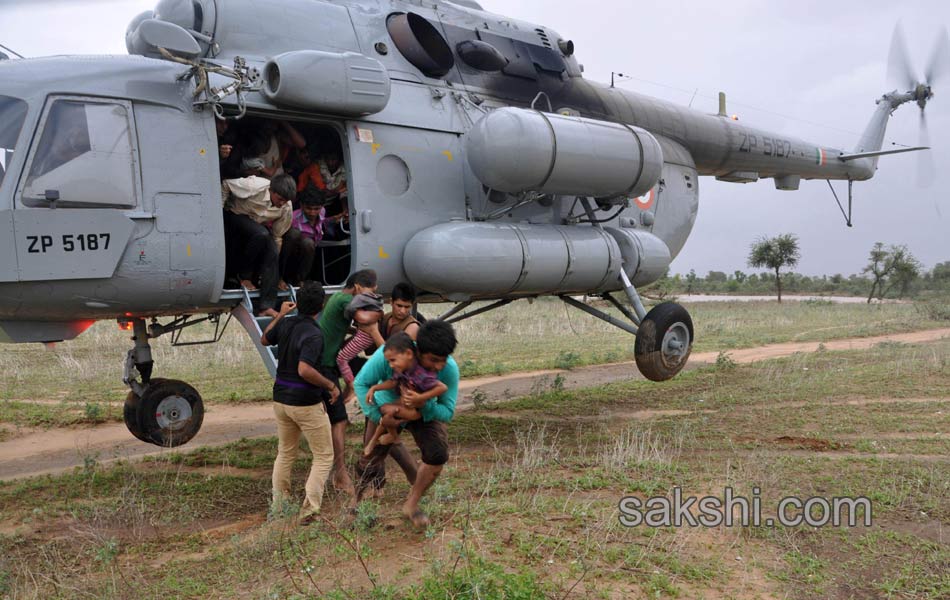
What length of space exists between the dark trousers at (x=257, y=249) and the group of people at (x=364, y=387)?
0.35 meters

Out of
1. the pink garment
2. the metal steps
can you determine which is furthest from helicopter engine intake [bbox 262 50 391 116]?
the pink garment

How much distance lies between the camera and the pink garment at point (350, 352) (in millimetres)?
6113

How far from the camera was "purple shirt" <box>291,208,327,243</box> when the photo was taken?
7.15 meters

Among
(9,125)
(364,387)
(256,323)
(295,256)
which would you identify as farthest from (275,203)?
(364,387)

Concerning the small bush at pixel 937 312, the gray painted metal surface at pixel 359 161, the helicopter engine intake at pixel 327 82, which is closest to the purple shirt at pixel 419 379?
the gray painted metal surface at pixel 359 161

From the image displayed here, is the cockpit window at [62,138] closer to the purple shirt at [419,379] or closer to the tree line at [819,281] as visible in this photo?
the purple shirt at [419,379]

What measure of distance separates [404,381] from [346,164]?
307 cm

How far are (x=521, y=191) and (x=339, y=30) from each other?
7.86 ft

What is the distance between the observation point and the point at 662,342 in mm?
8617

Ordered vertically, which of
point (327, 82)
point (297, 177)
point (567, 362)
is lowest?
point (567, 362)

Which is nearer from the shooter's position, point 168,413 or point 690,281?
point 168,413

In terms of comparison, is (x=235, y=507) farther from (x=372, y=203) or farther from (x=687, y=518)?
(x=687, y=518)

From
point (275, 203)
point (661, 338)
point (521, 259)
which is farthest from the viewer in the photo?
point (661, 338)
